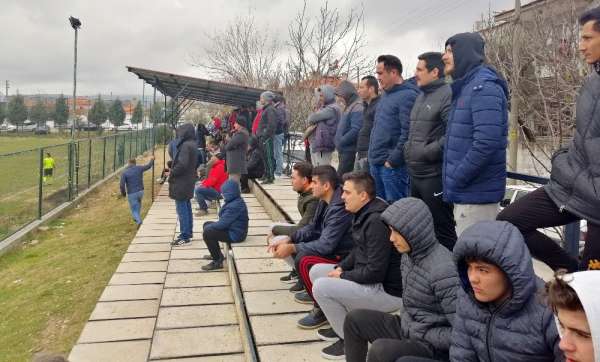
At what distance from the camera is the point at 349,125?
5.64 metres

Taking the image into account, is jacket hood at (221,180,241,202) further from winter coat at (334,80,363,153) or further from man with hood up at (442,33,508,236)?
man with hood up at (442,33,508,236)

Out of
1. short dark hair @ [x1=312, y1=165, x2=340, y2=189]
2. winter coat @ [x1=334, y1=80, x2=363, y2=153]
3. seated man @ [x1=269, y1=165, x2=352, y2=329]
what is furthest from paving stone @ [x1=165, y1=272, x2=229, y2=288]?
short dark hair @ [x1=312, y1=165, x2=340, y2=189]

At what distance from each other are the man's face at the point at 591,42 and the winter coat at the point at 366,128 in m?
2.77

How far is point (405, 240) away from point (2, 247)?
828cm

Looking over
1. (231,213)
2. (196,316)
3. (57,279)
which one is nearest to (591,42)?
(196,316)

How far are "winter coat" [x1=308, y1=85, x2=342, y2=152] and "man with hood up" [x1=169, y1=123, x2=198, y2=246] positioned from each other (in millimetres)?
1721

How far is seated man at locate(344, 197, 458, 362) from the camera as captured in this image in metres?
2.41

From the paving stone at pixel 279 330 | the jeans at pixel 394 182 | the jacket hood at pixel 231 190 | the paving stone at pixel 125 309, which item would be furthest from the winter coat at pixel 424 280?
the jacket hood at pixel 231 190

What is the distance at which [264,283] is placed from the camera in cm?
480

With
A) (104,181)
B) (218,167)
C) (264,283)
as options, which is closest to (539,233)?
(264,283)

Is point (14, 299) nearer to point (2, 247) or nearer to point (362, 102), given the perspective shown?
point (2, 247)

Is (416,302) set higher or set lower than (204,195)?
higher

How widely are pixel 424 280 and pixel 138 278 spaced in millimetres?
4298

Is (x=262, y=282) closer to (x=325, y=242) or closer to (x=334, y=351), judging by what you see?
(x=325, y=242)
